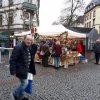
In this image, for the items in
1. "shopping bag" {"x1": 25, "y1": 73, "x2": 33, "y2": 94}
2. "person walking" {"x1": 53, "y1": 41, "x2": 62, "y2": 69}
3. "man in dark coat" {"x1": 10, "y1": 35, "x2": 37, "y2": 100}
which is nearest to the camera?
"man in dark coat" {"x1": 10, "y1": 35, "x2": 37, "y2": 100}

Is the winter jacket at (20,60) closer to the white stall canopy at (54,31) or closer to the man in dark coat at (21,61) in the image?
the man in dark coat at (21,61)

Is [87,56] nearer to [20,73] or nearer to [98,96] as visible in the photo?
[98,96]

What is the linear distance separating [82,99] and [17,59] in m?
2.34

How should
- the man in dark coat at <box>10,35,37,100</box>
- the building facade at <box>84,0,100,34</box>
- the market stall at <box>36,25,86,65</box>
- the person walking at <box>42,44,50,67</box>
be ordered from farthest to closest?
the building facade at <box>84,0,100,34</box>
the market stall at <box>36,25,86,65</box>
the person walking at <box>42,44,50,67</box>
the man in dark coat at <box>10,35,37,100</box>

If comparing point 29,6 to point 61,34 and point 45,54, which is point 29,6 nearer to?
point 61,34

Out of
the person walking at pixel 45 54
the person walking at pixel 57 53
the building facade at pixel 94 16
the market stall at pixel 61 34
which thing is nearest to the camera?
the person walking at pixel 57 53

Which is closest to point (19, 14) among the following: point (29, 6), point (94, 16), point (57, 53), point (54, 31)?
point (29, 6)

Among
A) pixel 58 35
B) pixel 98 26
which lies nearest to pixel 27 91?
pixel 58 35

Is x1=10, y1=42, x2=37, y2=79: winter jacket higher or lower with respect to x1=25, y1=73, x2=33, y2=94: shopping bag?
higher

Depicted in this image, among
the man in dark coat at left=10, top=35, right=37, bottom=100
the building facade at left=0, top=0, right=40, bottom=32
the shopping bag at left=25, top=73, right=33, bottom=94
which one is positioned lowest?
the shopping bag at left=25, top=73, right=33, bottom=94

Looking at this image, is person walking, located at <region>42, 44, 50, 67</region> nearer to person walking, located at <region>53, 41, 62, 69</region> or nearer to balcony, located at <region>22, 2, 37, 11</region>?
person walking, located at <region>53, 41, 62, 69</region>

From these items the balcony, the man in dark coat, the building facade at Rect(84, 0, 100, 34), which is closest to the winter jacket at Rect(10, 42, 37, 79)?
the man in dark coat

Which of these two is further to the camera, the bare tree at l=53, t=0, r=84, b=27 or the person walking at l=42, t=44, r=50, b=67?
the bare tree at l=53, t=0, r=84, b=27

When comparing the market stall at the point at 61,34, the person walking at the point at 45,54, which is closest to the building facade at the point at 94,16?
the market stall at the point at 61,34
